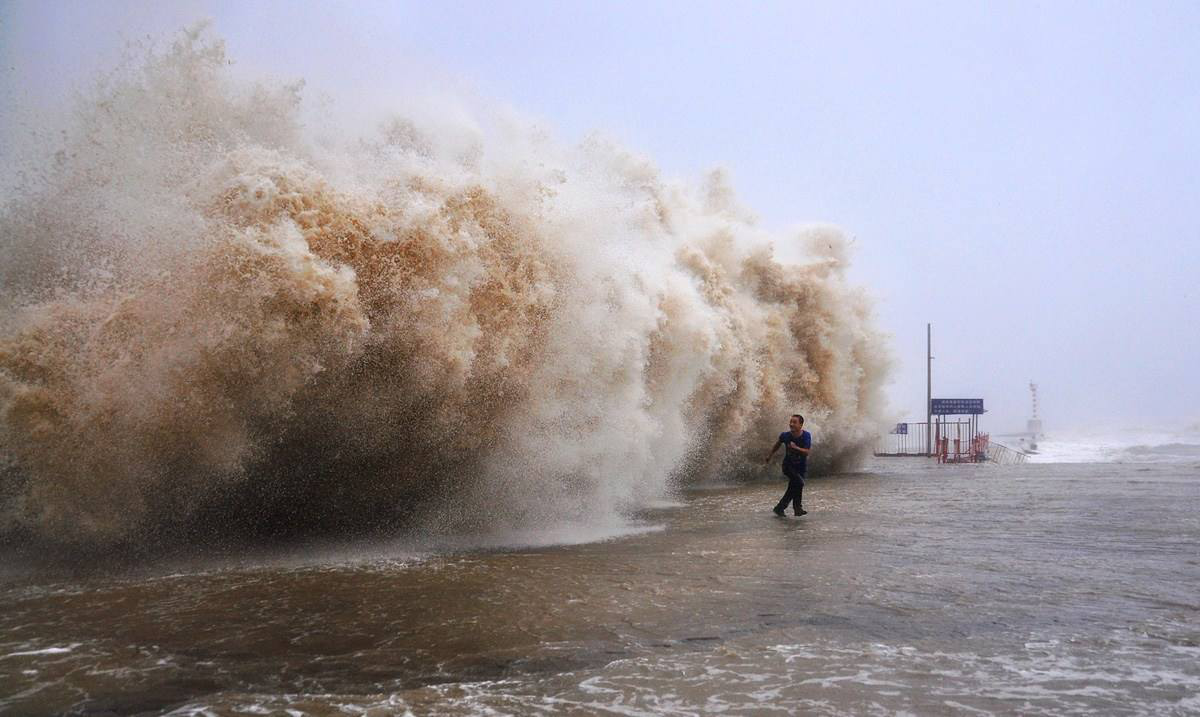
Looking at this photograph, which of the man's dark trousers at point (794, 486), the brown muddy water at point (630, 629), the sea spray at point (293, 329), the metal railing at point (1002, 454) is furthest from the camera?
the metal railing at point (1002, 454)

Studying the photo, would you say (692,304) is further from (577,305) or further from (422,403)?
(422,403)

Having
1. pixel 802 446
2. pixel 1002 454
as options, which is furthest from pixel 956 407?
pixel 802 446

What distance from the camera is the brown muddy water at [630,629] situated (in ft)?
13.0

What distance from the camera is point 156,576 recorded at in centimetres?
699

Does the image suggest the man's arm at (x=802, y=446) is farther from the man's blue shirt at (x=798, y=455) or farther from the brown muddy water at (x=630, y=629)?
the brown muddy water at (x=630, y=629)

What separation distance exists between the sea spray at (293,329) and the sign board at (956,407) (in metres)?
23.7

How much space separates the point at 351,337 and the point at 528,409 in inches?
96.1

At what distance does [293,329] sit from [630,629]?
4.13 metres

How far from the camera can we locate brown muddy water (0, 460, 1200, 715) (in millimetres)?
3959

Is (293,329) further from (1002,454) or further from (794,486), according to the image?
(1002,454)

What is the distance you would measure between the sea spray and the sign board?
23.7m

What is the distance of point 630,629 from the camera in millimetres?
5195

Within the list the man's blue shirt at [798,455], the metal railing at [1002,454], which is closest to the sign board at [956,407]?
the metal railing at [1002,454]

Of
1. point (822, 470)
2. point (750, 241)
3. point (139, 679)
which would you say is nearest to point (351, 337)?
point (139, 679)
